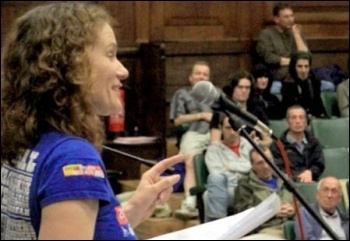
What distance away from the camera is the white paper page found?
1961 mm

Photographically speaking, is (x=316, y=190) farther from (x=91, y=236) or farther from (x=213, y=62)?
(x=91, y=236)

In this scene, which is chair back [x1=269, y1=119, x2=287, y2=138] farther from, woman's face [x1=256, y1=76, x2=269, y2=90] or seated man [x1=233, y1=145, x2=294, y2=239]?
seated man [x1=233, y1=145, x2=294, y2=239]

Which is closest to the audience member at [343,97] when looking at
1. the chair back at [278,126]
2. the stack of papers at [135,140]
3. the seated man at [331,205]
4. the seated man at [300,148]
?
the chair back at [278,126]

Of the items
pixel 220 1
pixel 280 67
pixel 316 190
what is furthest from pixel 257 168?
pixel 220 1

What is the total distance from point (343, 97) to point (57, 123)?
6850 millimetres

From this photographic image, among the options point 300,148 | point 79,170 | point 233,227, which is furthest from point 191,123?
point 79,170

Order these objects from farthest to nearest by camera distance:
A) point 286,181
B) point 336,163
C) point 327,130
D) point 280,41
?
1. point 280,41
2. point 327,130
3. point 336,163
4. point 286,181

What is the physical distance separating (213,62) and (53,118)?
7.30 meters

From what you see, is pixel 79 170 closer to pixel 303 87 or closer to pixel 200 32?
pixel 303 87

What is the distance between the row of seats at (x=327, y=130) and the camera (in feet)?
24.8

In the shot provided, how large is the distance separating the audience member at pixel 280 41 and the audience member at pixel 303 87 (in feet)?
0.76

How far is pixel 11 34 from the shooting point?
1.65 m

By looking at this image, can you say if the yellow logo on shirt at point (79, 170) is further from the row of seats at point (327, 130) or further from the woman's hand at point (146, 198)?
the row of seats at point (327, 130)

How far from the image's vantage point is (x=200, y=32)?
29.3 feet
